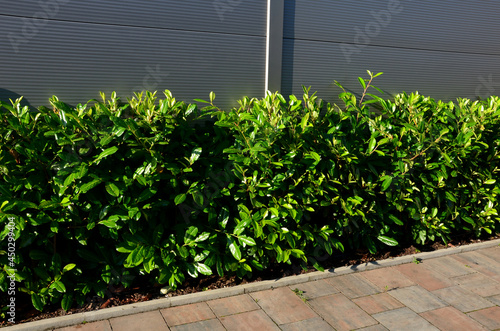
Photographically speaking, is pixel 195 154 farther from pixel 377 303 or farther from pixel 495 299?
pixel 495 299

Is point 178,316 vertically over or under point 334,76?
under

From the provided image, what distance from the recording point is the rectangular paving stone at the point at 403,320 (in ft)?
10.9

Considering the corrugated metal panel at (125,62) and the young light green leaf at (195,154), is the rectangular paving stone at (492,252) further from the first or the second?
the young light green leaf at (195,154)

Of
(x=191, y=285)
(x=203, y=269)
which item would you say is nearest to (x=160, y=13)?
(x=203, y=269)

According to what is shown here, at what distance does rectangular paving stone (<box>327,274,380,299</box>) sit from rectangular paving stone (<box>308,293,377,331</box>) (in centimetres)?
11

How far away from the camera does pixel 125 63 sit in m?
4.06

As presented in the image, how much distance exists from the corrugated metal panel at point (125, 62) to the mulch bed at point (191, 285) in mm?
1688

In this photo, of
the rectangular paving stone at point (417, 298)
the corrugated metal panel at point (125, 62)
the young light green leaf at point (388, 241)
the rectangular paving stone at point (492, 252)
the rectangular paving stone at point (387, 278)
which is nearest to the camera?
the rectangular paving stone at point (417, 298)

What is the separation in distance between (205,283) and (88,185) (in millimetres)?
1357

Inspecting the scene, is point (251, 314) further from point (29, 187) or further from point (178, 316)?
point (29, 187)

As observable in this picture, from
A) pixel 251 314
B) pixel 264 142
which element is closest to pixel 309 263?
pixel 251 314

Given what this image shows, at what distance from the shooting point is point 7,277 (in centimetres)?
329

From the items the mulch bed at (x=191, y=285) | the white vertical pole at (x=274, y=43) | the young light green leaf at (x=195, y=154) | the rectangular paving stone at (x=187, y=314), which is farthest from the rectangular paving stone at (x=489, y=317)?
the white vertical pole at (x=274, y=43)

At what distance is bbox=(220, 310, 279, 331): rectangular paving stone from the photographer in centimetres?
329
